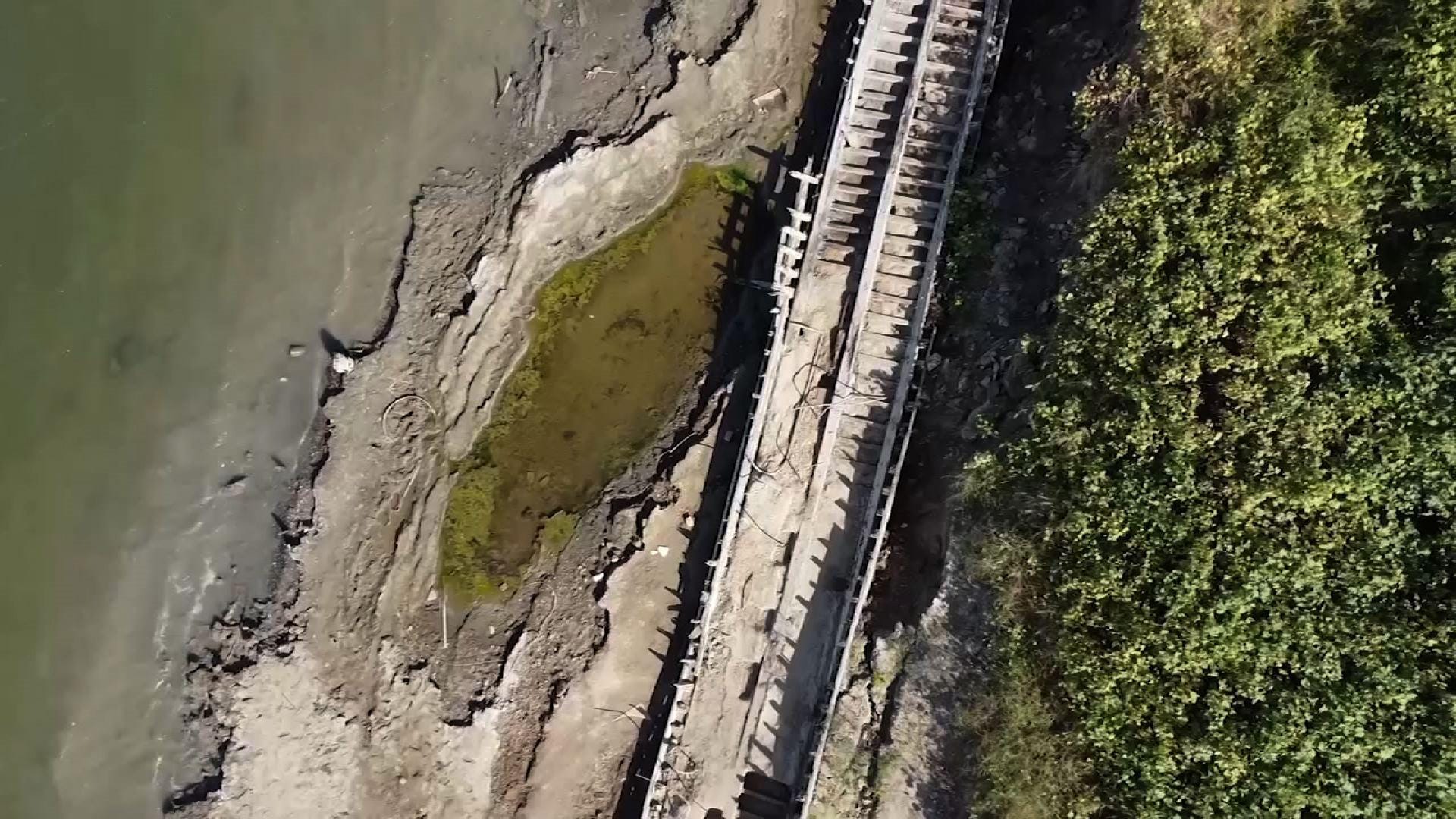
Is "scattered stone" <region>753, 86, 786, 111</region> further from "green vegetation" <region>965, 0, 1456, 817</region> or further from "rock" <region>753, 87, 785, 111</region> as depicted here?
"green vegetation" <region>965, 0, 1456, 817</region>

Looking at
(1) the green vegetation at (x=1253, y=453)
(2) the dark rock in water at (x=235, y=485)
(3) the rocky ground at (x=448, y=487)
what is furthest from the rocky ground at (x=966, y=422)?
(2) the dark rock in water at (x=235, y=485)

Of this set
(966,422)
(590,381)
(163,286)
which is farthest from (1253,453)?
(163,286)

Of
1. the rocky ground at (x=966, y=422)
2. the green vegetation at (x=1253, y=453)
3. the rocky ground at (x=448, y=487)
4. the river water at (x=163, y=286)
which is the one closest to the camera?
the green vegetation at (x=1253, y=453)

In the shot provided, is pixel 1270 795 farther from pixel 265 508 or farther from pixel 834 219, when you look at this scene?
pixel 265 508

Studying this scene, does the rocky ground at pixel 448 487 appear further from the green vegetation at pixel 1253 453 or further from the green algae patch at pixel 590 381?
the green vegetation at pixel 1253 453

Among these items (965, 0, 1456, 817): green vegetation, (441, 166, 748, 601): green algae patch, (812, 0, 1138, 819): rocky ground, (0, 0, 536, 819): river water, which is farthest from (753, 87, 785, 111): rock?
(965, 0, 1456, 817): green vegetation

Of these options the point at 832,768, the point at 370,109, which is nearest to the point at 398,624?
the point at 832,768
